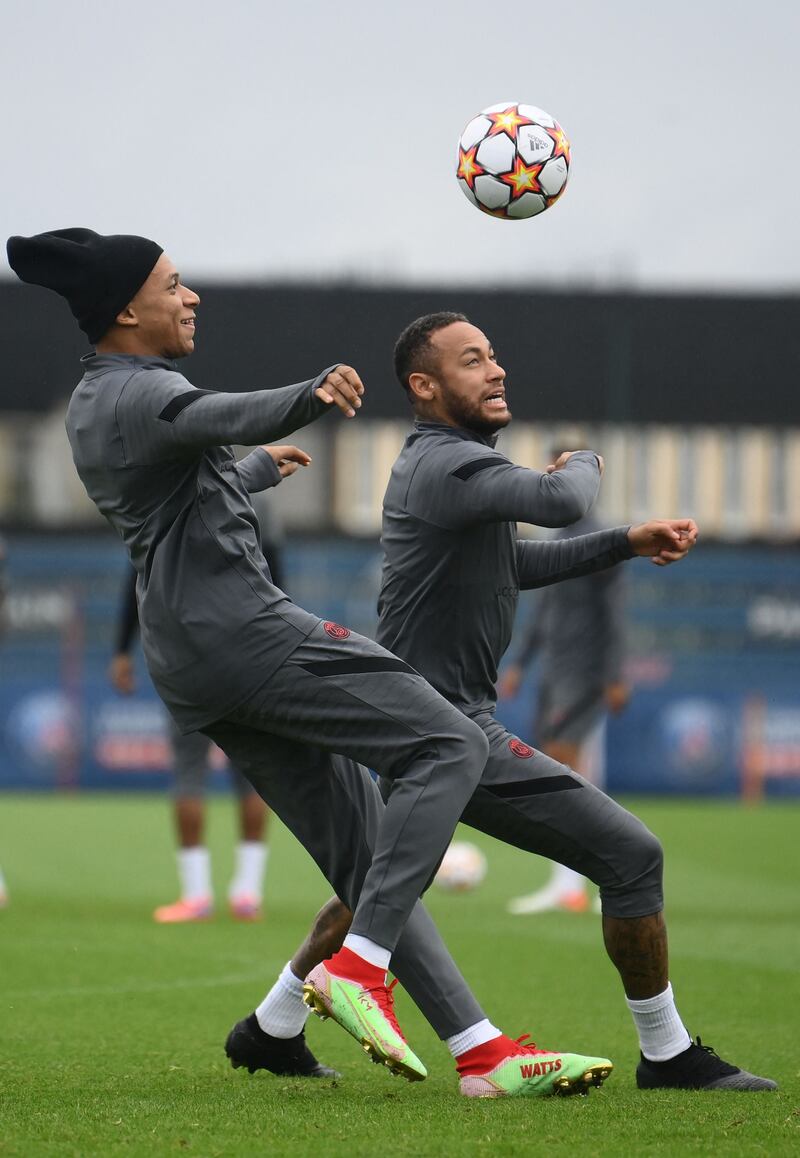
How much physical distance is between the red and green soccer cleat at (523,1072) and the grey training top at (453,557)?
955 millimetres

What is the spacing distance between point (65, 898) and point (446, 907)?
232cm

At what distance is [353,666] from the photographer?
15.3ft

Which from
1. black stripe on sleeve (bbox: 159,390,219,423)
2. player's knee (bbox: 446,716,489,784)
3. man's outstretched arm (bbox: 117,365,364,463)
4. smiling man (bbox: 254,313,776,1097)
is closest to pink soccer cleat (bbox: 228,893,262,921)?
smiling man (bbox: 254,313,776,1097)

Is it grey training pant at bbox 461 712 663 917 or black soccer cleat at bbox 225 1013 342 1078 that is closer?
grey training pant at bbox 461 712 663 917

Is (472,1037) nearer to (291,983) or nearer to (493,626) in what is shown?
(291,983)

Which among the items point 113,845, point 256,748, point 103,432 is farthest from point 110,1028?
point 113,845

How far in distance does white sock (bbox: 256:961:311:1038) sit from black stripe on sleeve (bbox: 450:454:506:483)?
155 centimetres

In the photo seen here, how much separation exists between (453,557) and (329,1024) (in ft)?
7.99

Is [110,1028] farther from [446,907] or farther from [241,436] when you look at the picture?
[446,907]

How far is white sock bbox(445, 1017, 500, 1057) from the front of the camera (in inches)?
191

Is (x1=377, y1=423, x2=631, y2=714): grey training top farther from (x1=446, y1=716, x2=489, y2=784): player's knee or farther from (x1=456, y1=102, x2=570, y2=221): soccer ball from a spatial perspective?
(x1=456, y1=102, x2=570, y2=221): soccer ball

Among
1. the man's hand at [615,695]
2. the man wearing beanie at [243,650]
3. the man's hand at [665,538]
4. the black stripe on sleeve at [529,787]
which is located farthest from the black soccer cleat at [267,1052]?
the man's hand at [615,695]

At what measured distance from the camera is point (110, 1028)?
20.5ft

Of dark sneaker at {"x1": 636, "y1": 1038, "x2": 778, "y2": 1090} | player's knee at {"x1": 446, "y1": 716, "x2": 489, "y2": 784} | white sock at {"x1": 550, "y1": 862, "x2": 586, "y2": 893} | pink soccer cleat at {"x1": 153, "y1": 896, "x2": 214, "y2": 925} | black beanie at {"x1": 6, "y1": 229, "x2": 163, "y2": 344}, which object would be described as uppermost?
black beanie at {"x1": 6, "y1": 229, "x2": 163, "y2": 344}
